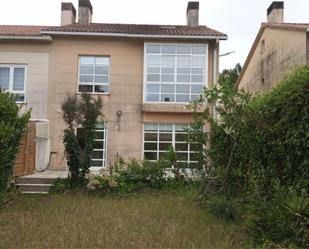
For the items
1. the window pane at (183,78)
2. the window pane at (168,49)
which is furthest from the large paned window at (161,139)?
the window pane at (168,49)

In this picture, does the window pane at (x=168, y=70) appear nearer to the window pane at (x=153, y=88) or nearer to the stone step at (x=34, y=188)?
the window pane at (x=153, y=88)

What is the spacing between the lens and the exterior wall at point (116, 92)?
68.1 feet

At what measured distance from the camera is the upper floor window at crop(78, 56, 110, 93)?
21141 mm

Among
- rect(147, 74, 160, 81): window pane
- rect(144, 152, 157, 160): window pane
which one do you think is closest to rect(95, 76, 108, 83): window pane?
rect(147, 74, 160, 81): window pane

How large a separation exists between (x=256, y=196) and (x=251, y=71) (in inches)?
896

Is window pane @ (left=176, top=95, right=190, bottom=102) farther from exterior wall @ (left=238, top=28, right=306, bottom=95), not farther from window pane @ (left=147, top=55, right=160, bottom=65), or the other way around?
exterior wall @ (left=238, top=28, right=306, bottom=95)

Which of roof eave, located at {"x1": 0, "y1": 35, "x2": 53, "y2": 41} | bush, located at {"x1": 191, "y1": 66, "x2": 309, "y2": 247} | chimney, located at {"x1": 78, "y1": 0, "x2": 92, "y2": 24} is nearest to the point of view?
bush, located at {"x1": 191, "y1": 66, "x2": 309, "y2": 247}

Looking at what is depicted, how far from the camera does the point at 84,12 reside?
23812mm

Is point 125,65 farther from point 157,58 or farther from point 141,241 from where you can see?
point 141,241

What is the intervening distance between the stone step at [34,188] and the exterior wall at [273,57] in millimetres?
10328

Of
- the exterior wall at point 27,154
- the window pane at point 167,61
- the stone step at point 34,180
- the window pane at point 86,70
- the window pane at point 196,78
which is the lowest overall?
the stone step at point 34,180

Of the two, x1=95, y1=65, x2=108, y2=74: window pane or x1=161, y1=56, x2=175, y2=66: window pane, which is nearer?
x1=161, y1=56, x2=175, y2=66: window pane

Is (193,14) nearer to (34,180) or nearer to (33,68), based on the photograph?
(33,68)

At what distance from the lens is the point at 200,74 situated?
2098cm
